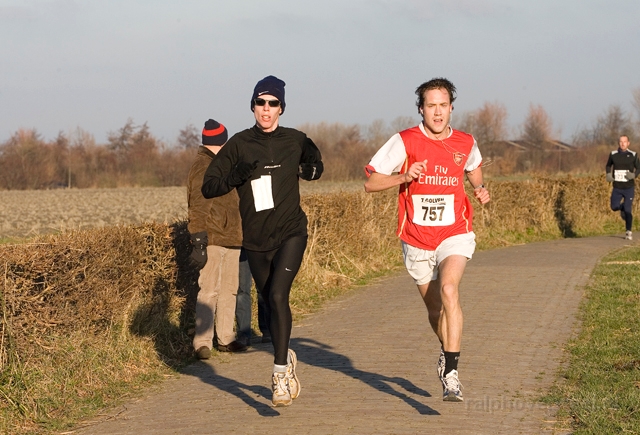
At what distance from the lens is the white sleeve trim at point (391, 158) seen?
6.59 meters

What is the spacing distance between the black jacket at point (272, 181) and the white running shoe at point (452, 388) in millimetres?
1410

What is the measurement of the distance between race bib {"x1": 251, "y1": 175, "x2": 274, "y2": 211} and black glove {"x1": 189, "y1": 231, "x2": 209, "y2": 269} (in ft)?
6.14

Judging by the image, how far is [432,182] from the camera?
656 centimetres

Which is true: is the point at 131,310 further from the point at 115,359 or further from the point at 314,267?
the point at 314,267

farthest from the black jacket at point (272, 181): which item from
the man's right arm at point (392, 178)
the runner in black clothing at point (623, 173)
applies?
the runner in black clothing at point (623, 173)

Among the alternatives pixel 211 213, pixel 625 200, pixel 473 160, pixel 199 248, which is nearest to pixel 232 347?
pixel 199 248

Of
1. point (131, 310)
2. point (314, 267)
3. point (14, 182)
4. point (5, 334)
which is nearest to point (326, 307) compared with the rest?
point (314, 267)

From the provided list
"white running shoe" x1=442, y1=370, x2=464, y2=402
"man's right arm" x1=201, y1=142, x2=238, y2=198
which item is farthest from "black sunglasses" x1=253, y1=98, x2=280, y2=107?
"white running shoe" x1=442, y1=370, x2=464, y2=402

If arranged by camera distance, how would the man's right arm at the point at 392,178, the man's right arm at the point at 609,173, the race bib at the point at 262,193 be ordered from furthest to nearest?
the man's right arm at the point at 609,173 < the race bib at the point at 262,193 < the man's right arm at the point at 392,178

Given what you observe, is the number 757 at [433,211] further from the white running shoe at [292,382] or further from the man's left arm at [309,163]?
the white running shoe at [292,382]

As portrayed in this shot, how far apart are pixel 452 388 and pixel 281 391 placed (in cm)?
111

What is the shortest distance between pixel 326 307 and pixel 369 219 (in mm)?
4618

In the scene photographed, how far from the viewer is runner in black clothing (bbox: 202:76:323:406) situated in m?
6.56

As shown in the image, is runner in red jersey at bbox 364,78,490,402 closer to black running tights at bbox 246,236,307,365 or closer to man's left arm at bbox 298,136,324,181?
man's left arm at bbox 298,136,324,181
